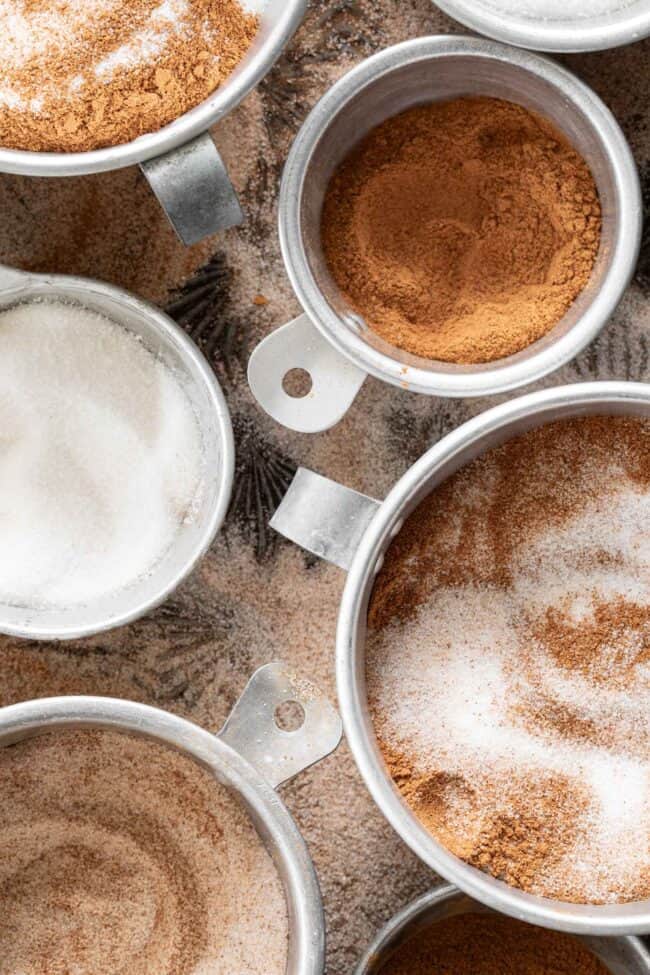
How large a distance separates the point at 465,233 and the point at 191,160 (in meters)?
0.30

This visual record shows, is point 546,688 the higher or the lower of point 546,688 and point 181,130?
the lower

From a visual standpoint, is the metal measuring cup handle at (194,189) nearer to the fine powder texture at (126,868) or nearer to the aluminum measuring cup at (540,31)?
the aluminum measuring cup at (540,31)

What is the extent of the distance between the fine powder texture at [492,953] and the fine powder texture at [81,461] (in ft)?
1.68

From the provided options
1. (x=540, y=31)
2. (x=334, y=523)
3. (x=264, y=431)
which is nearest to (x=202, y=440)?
(x=264, y=431)

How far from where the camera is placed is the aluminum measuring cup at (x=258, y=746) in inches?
42.6

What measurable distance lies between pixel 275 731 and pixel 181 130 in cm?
62

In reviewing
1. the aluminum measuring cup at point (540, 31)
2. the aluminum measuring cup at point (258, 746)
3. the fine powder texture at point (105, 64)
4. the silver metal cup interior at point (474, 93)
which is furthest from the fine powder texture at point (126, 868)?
the aluminum measuring cup at point (540, 31)

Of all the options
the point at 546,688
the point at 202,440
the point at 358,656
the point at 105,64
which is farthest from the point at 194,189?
the point at 546,688

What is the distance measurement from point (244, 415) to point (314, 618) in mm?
249

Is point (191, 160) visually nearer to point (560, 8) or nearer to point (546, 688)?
point (560, 8)

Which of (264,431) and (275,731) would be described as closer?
(275,731)

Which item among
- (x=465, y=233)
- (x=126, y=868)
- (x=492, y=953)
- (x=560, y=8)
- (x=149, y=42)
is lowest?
(x=492, y=953)

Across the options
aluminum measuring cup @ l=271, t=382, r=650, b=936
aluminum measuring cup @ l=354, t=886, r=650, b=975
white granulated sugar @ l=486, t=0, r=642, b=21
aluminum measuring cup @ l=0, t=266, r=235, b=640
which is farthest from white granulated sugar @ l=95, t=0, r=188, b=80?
aluminum measuring cup @ l=354, t=886, r=650, b=975

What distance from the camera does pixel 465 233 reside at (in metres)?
1.17
